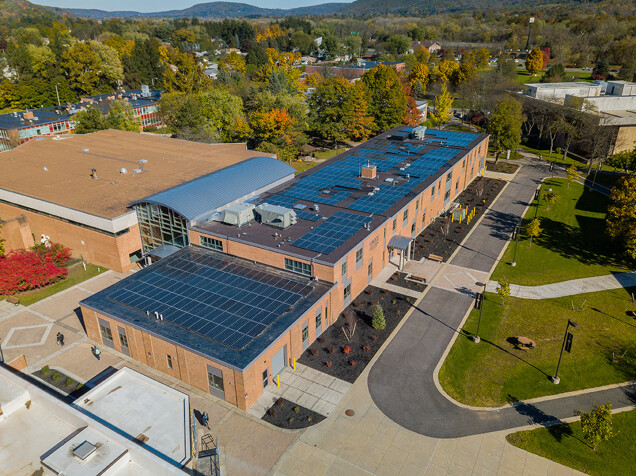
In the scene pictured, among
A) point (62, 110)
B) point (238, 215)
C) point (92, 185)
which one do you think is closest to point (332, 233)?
point (238, 215)

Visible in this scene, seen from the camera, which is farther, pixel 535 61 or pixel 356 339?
pixel 535 61

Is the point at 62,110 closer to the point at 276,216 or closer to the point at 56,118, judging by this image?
the point at 56,118

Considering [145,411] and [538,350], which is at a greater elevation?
[145,411]

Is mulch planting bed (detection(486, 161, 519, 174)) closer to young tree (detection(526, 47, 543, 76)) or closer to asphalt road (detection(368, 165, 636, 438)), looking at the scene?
asphalt road (detection(368, 165, 636, 438))

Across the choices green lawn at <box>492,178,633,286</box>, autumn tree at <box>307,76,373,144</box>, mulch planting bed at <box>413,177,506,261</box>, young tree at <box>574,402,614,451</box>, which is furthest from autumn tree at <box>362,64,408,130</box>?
young tree at <box>574,402,614,451</box>

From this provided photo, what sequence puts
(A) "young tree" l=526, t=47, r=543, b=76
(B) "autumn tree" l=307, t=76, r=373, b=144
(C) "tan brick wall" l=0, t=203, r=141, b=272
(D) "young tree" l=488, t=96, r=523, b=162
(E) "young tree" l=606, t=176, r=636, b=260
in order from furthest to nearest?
1. (A) "young tree" l=526, t=47, r=543, b=76
2. (B) "autumn tree" l=307, t=76, r=373, b=144
3. (D) "young tree" l=488, t=96, r=523, b=162
4. (C) "tan brick wall" l=0, t=203, r=141, b=272
5. (E) "young tree" l=606, t=176, r=636, b=260

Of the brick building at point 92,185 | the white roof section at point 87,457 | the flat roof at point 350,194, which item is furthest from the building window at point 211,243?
the white roof section at point 87,457

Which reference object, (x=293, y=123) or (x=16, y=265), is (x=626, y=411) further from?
(x=293, y=123)
